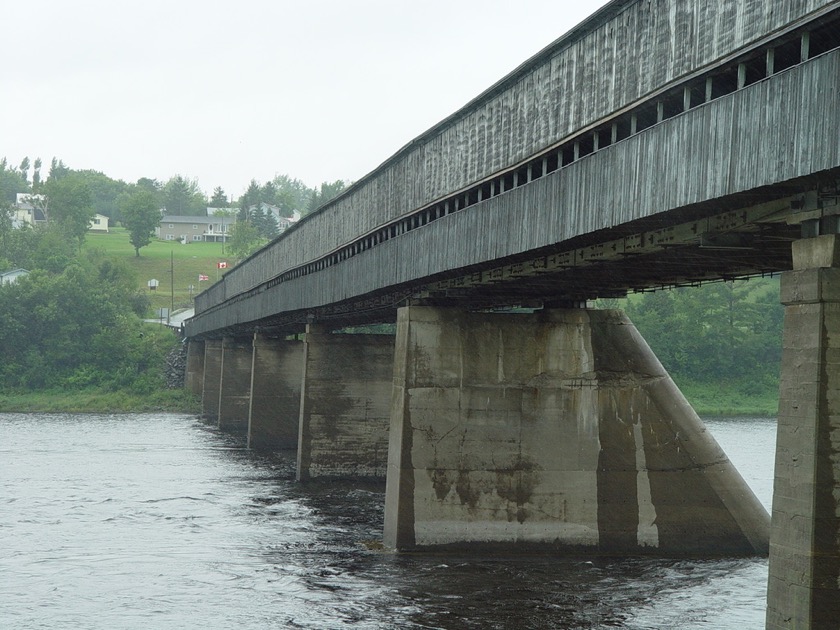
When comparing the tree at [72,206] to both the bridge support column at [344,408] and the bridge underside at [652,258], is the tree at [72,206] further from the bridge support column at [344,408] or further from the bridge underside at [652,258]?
the bridge underside at [652,258]

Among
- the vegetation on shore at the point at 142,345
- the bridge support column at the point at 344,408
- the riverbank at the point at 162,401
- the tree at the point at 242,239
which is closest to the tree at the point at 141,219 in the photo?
the tree at the point at 242,239

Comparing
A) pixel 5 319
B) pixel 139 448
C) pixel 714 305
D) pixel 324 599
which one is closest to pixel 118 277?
pixel 5 319

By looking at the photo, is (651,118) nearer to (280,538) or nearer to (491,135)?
(491,135)

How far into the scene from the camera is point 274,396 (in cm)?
5462

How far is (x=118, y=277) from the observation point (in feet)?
400

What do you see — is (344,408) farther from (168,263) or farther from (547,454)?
(168,263)

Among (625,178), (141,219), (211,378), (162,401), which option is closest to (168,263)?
(141,219)

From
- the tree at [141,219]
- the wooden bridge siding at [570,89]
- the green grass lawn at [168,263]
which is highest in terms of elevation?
the tree at [141,219]

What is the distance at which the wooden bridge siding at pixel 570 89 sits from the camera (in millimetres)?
14766

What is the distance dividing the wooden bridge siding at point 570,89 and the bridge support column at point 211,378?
4859cm

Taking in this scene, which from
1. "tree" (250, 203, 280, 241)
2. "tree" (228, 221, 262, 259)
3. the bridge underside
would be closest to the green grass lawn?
"tree" (228, 221, 262, 259)

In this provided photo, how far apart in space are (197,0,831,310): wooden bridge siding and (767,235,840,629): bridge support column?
2.99 m

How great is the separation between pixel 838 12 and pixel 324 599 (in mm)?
14501

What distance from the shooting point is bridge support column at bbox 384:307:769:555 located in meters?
26.3
